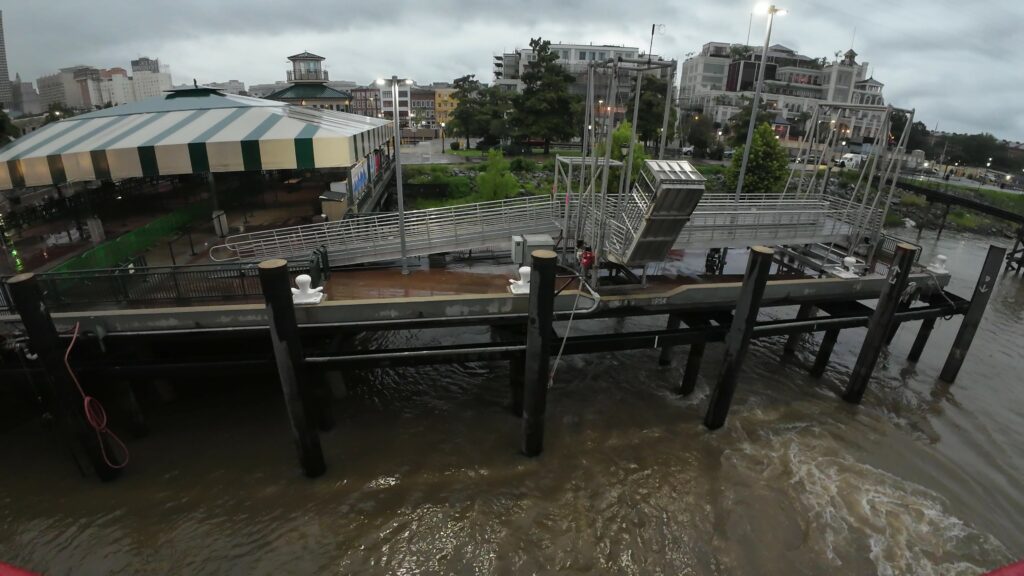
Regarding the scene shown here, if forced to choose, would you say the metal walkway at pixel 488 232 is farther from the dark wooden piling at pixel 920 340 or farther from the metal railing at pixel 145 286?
A: the dark wooden piling at pixel 920 340

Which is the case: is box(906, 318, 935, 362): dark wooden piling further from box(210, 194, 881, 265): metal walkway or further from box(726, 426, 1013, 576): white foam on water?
box(726, 426, 1013, 576): white foam on water

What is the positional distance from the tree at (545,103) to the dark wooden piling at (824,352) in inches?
1790

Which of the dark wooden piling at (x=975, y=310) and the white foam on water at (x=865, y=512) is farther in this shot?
the dark wooden piling at (x=975, y=310)

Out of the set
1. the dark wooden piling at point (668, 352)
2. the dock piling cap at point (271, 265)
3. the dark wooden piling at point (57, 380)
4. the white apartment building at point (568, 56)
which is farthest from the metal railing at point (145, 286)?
the white apartment building at point (568, 56)

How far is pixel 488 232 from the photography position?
15000 mm

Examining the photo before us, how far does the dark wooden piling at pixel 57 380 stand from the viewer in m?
8.41

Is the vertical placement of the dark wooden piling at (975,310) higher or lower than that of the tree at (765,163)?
lower

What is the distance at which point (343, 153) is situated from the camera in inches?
620

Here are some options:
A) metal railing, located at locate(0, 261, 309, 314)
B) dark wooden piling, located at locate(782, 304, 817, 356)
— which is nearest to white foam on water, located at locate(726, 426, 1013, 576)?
dark wooden piling, located at locate(782, 304, 817, 356)

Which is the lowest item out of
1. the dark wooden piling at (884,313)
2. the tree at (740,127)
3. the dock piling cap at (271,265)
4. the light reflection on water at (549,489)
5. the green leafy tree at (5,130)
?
the light reflection on water at (549,489)

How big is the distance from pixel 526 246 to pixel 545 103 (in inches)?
1796

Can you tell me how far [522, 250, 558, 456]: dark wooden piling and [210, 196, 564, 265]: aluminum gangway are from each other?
5.50m

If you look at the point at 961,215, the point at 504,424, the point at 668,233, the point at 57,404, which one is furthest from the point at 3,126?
the point at 961,215

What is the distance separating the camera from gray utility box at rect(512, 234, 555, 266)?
45.5ft
